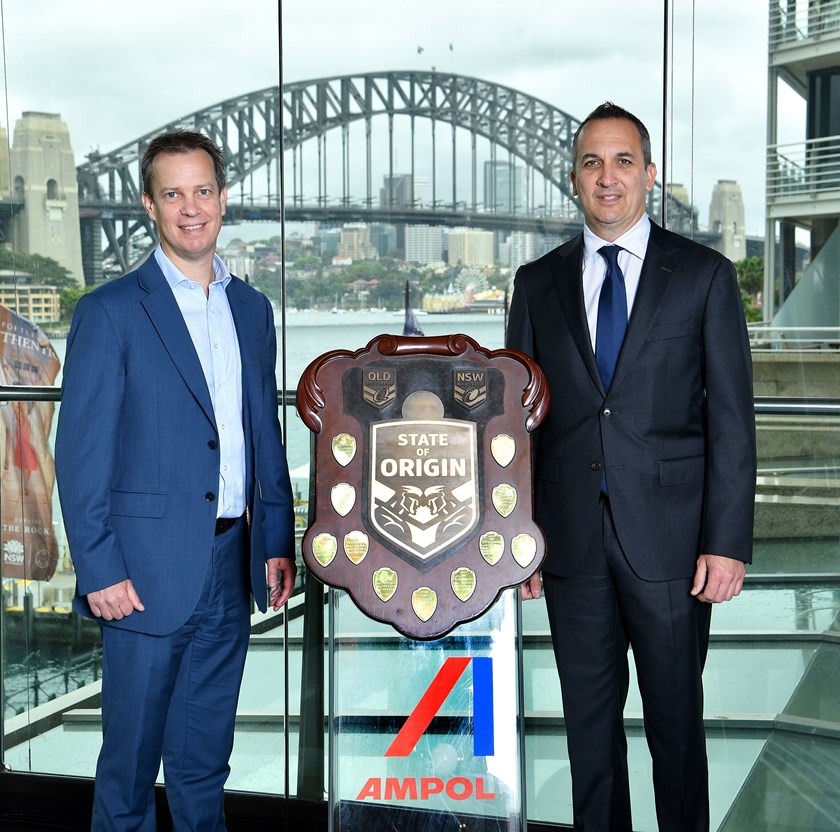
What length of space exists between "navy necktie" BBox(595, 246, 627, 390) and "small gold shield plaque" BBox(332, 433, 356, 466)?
52 cm

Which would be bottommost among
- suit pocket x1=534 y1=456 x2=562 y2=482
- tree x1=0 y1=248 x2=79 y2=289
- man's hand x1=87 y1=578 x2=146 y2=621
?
man's hand x1=87 y1=578 x2=146 y2=621

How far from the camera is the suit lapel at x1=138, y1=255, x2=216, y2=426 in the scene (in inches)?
71.3

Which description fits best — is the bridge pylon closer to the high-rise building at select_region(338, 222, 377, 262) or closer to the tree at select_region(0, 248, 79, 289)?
the tree at select_region(0, 248, 79, 289)

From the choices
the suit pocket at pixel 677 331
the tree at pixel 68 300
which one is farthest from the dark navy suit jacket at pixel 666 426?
the tree at pixel 68 300

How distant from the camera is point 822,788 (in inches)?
101

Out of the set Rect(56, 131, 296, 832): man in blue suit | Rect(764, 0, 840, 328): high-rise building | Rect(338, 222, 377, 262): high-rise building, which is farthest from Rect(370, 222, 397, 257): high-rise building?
Rect(764, 0, 840, 328): high-rise building

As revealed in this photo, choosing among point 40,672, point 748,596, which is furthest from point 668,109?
point 40,672

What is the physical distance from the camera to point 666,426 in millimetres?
1865

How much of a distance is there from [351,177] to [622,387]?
1192mm

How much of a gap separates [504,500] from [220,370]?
0.62m

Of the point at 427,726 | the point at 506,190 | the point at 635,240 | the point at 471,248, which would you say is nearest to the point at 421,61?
the point at 506,190

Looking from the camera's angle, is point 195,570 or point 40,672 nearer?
point 195,570

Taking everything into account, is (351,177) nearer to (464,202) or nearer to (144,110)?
(464,202)

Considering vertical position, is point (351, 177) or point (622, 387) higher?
point (351, 177)
